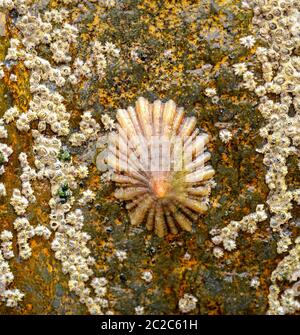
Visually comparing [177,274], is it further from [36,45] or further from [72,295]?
[36,45]

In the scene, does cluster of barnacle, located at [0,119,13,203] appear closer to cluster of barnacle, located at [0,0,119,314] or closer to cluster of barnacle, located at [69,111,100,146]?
cluster of barnacle, located at [0,0,119,314]

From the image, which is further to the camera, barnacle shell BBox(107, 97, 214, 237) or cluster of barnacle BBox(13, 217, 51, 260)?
cluster of barnacle BBox(13, 217, 51, 260)

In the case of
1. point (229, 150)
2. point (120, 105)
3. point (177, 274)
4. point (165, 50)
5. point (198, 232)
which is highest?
point (165, 50)

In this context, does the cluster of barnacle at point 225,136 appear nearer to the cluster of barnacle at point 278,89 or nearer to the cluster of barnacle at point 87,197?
the cluster of barnacle at point 278,89

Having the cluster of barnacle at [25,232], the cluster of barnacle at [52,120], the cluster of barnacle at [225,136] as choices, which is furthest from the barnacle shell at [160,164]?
the cluster of barnacle at [25,232]

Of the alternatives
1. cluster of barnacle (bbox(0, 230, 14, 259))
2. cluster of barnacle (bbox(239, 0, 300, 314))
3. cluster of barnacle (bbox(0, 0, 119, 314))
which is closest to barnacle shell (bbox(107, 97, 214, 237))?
cluster of barnacle (bbox(0, 0, 119, 314))

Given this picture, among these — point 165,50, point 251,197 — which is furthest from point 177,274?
point 165,50
